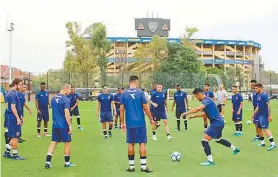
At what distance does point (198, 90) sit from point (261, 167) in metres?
2.31

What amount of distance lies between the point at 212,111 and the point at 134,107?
6.76 feet

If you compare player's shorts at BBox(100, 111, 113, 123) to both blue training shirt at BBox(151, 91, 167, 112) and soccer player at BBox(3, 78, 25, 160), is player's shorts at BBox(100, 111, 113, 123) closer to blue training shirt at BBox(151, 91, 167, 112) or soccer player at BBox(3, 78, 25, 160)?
blue training shirt at BBox(151, 91, 167, 112)

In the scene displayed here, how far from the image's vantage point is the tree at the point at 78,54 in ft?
195

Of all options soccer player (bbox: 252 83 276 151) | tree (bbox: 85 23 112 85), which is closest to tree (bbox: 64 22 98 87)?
tree (bbox: 85 23 112 85)

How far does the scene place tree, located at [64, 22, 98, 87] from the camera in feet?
195

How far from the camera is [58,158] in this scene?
11.4m

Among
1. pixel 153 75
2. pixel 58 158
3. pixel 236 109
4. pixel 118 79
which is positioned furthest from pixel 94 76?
pixel 58 158

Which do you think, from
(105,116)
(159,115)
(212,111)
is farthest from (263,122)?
(105,116)

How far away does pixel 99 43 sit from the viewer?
61.2 metres

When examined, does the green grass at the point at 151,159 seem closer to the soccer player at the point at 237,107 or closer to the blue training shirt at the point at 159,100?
the soccer player at the point at 237,107

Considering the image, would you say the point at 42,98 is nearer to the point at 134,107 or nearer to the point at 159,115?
the point at 159,115

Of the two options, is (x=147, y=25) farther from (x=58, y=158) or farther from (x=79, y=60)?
(x=58, y=158)

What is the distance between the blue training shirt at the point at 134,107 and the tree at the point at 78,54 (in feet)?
162

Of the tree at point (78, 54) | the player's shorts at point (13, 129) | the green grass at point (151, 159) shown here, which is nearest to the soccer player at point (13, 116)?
the player's shorts at point (13, 129)
